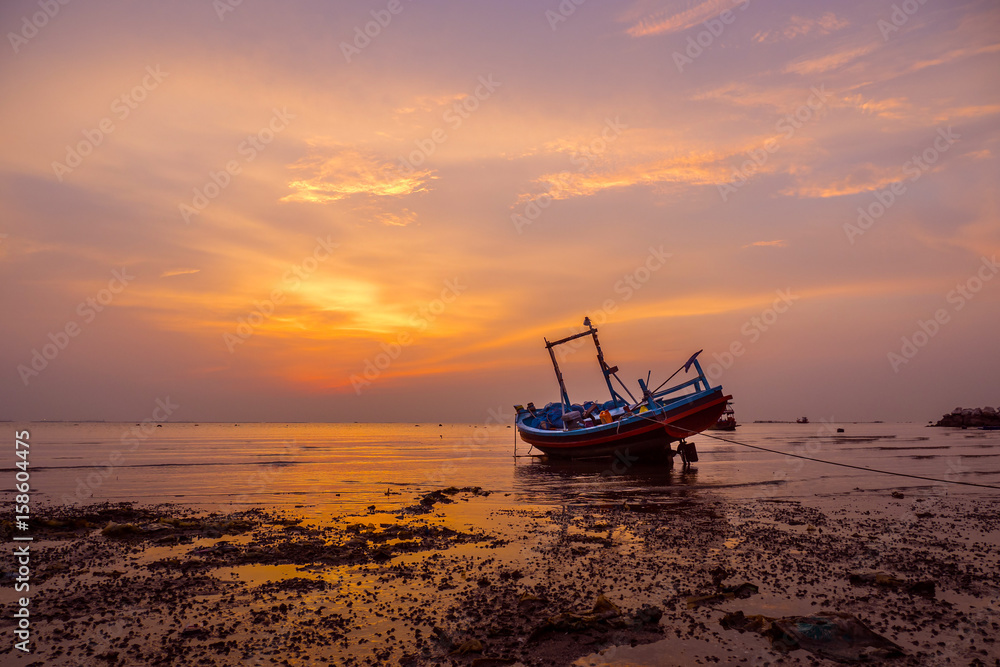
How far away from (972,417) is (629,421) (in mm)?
127082

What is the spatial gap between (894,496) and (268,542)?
878 inches

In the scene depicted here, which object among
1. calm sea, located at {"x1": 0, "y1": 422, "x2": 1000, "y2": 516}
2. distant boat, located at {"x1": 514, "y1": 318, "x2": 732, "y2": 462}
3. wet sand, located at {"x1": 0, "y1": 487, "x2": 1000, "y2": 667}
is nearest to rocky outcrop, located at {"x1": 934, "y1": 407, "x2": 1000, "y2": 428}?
calm sea, located at {"x1": 0, "y1": 422, "x2": 1000, "y2": 516}

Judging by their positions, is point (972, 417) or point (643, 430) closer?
point (643, 430)

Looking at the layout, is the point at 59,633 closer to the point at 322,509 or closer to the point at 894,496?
the point at 322,509

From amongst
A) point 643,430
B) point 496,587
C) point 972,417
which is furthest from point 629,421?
point 972,417

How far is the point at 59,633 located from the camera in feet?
25.7

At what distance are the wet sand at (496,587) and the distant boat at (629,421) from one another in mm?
15838

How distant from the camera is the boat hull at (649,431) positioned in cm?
3297

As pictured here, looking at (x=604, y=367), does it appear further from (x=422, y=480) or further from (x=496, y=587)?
(x=496, y=587)

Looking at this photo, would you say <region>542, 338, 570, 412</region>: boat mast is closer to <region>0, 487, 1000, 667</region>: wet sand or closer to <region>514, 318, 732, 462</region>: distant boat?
<region>514, 318, 732, 462</region>: distant boat

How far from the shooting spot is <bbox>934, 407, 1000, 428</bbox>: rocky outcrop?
363ft

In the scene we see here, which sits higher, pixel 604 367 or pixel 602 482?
pixel 604 367

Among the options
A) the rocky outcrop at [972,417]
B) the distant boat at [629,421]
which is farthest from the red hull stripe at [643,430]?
the rocky outcrop at [972,417]

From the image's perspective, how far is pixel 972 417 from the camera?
11781cm
